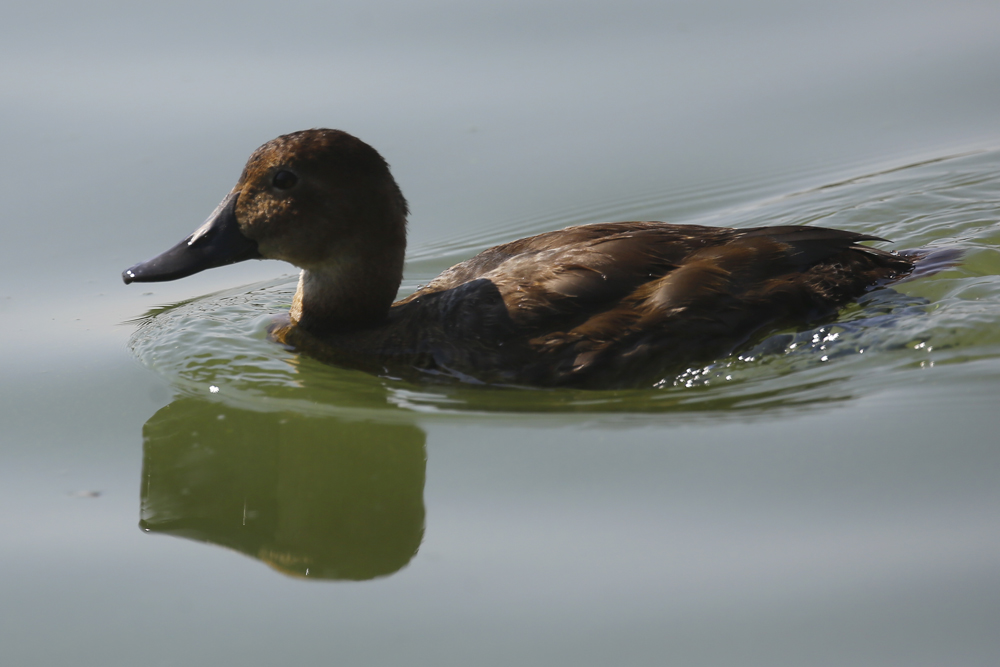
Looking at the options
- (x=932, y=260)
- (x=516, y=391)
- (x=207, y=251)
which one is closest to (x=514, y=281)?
(x=516, y=391)

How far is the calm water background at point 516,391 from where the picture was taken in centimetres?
363

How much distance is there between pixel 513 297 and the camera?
17.8ft

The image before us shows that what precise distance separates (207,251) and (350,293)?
74 cm

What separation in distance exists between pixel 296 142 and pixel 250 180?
1.04 ft

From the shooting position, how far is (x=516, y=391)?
17.4 ft

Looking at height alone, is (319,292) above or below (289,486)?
above

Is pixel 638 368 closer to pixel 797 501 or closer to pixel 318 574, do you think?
pixel 797 501

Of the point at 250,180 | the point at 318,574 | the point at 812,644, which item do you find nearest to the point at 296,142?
the point at 250,180

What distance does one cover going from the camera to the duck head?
5664mm

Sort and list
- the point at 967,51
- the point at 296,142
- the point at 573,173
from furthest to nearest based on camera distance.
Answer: the point at 967,51 → the point at 573,173 → the point at 296,142

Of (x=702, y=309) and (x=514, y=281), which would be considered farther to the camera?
(x=514, y=281)

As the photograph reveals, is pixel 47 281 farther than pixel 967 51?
No

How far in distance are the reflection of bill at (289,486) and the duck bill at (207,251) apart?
77 cm

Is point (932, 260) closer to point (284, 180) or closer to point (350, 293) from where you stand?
point (350, 293)
